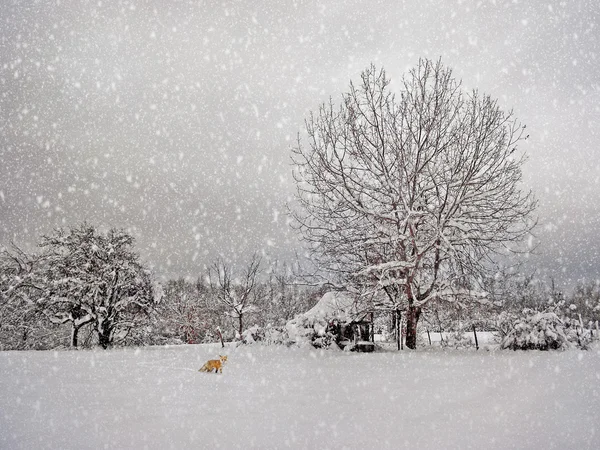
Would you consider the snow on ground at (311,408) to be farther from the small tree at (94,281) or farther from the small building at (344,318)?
A: the small tree at (94,281)

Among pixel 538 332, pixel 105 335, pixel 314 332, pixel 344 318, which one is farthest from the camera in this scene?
pixel 105 335

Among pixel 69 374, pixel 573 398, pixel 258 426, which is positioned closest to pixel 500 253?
pixel 573 398

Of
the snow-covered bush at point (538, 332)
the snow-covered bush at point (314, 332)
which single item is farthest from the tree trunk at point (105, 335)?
the snow-covered bush at point (538, 332)

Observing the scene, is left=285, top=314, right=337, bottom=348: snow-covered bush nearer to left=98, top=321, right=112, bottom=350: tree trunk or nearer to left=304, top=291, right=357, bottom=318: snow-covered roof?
left=304, top=291, right=357, bottom=318: snow-covered roof

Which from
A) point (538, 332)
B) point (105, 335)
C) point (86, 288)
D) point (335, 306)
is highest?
point (86, 288)

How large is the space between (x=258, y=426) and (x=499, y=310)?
1190cm

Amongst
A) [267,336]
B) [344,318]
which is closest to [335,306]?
[344,318]

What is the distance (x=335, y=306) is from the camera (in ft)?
48.1

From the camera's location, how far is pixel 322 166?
13.3 meters

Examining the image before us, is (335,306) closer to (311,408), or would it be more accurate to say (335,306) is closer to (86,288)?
(311,408)

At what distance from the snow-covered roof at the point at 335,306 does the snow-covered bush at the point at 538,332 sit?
503 centimetres

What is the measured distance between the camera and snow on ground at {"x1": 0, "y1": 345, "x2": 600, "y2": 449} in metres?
4.01

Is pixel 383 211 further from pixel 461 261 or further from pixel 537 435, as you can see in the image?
pixel 537 435

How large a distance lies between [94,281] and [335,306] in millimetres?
12315
